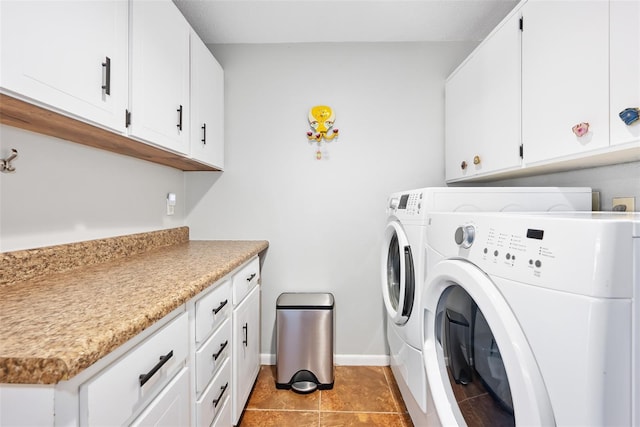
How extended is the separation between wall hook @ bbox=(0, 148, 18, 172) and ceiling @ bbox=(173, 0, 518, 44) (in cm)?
128

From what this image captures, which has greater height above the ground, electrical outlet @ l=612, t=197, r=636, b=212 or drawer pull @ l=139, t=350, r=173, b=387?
electrical outlet @ l=612, t=197, r=636, b=212

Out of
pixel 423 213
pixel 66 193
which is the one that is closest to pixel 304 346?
pixel 423 213

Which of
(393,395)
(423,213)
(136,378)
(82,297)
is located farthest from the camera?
(393,395)

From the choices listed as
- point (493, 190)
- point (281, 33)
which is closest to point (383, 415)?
point (493, 190)

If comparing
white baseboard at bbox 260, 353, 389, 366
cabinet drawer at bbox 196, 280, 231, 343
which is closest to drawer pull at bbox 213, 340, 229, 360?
cabinet drawer at bbox 196, 280, 231, 343

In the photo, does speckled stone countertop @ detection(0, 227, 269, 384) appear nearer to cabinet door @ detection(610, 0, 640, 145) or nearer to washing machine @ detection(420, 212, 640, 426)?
washing machine @ detection(420, 212, 640, 426)

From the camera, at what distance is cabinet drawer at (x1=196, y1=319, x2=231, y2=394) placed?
1033 millimetres

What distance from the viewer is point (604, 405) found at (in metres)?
0.50

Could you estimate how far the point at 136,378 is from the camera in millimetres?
680

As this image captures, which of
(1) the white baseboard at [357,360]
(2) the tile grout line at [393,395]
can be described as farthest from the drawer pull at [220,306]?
(2) the tile grout line at [393,395]

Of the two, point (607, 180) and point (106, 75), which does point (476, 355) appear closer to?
point (607, 180)

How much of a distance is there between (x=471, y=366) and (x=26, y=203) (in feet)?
5.09

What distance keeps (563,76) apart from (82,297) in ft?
5.84

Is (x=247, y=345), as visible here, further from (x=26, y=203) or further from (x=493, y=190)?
(x=493, y=190)
